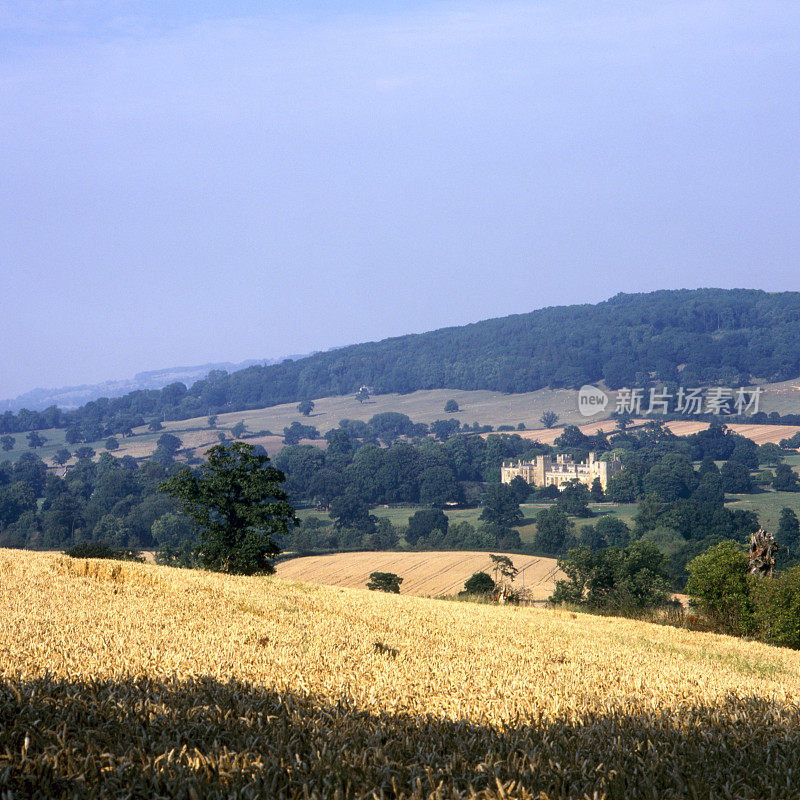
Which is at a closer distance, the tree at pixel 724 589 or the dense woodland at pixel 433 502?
the tree at pixel 724 589

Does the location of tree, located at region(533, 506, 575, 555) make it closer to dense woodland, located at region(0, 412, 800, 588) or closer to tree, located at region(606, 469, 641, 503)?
dense woodland, located at region(0, 412, 800, 588)

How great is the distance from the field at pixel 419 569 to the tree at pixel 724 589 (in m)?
33.2

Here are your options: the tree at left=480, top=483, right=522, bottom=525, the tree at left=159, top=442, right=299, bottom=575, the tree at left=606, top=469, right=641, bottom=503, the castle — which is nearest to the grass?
the tree at left=606, top=469, right=641, bottom=503

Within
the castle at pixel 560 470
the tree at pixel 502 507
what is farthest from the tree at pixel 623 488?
the tree at pixel 502 507

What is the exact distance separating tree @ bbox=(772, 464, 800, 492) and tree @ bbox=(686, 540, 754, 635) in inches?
5390

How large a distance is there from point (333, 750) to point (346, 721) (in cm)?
55

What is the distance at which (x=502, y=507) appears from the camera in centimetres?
14862

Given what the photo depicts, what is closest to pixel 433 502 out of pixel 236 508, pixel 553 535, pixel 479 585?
pixel 553 535

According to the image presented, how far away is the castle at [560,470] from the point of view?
174m

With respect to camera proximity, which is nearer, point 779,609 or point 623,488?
point 779,609

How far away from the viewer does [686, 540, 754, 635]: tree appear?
98.2 ft

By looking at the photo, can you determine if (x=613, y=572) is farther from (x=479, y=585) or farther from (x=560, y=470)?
(x=560, y=470)

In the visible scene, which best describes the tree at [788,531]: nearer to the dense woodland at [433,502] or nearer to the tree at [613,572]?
the dense woodland at [433,502]

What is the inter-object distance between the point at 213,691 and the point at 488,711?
181 centimetres
